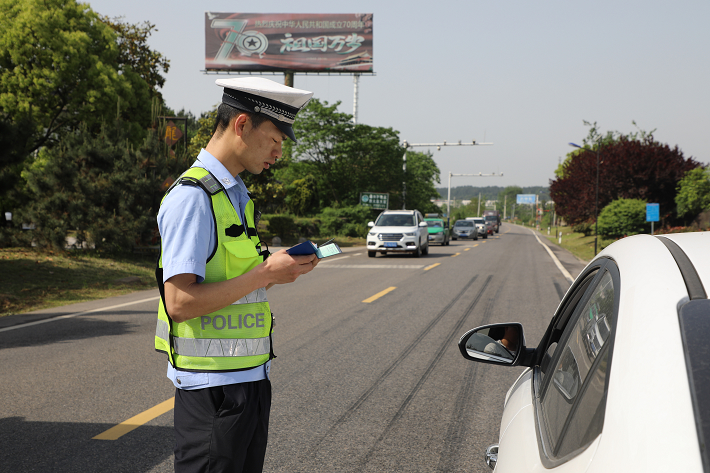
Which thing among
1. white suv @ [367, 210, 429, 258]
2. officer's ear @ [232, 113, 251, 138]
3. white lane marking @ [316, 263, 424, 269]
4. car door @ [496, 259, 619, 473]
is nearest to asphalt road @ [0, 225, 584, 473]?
car door @ [496, 259, 619, 473]

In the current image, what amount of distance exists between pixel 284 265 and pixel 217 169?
0.45m

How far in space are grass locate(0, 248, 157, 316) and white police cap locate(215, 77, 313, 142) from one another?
8881mm

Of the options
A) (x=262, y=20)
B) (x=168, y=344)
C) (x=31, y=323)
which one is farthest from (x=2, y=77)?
(x=168, y=344)

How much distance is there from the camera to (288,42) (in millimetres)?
39375

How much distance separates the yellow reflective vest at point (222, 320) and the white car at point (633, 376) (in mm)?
920

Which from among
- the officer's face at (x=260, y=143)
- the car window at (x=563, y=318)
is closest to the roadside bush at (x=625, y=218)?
the car window at (x=563, y=318)

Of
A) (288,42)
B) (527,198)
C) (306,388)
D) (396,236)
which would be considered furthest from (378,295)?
(527,198)

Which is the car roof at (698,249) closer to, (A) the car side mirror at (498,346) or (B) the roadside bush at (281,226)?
(A) the car side mirror at (498,346)

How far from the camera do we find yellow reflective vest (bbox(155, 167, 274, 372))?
1.85 m

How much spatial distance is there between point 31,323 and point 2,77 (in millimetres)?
18159

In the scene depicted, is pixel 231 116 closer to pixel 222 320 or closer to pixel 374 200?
pixel 222 320

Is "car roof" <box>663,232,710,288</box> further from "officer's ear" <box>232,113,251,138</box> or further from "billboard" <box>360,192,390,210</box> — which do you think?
"billboard" <box>360,192,390,210</box>

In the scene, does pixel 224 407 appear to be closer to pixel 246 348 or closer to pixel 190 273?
pixel 246 348

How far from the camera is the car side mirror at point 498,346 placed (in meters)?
2.36
